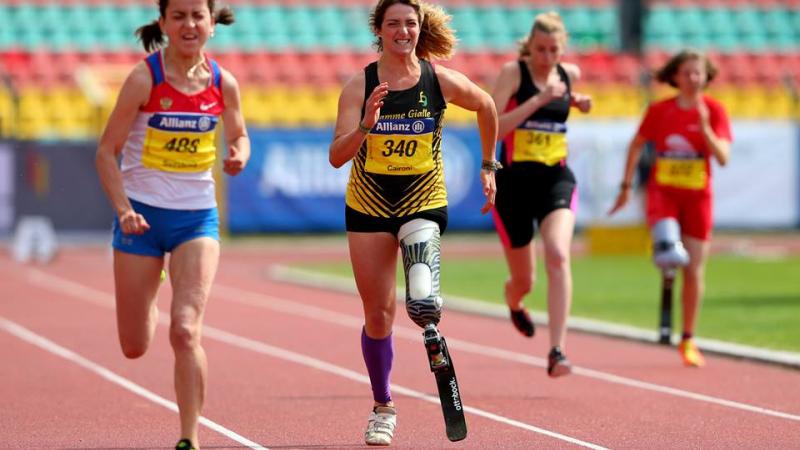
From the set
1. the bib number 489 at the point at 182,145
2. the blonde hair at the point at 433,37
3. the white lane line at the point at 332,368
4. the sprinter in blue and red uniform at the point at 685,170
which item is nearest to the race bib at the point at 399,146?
the blonde hair at the point at 433,37

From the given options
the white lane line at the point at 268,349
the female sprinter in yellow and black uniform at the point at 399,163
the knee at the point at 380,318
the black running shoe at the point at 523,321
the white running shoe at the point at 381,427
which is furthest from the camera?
the black running shoe at the point at 523,321

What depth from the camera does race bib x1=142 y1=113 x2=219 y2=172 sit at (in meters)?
6.93

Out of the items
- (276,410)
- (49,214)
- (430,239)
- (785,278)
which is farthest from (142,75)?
(49,214)

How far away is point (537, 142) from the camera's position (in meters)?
9.94

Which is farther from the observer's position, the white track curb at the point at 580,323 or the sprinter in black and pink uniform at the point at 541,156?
the white track curb at the point at 580,323

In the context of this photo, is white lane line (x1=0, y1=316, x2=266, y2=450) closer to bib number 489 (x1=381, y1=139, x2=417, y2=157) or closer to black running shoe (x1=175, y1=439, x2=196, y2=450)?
black running shoe (x1=175, y1=439, x2=196, y2=450)

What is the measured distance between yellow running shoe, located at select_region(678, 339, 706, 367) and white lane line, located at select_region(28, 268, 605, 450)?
2.21 m

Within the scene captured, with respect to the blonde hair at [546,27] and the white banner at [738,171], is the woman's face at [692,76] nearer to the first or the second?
the blonde hair at [546,27]

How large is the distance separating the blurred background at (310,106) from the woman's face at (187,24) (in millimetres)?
15775

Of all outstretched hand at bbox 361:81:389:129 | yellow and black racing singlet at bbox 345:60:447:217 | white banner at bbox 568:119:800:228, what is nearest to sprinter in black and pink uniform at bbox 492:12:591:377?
yellow and black racing singlet at bbox 345:60:447:217

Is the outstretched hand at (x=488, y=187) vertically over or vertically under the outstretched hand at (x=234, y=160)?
under

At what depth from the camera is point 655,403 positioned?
29.5 ft

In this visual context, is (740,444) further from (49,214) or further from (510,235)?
(49,214)

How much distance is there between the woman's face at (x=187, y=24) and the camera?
22.5 ft
